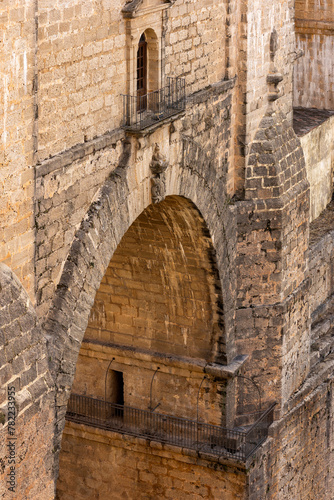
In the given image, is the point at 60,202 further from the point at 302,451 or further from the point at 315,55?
the point at 315,55

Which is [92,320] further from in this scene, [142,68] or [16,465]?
[16,465]

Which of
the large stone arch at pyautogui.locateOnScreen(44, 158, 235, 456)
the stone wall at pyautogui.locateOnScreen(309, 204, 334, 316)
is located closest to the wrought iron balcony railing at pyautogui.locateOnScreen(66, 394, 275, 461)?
the stone wall at pyautogui.locateOnScreen(309, 204, 334, 316)

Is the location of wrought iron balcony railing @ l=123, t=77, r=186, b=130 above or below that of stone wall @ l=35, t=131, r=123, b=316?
above

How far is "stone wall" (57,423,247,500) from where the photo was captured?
52.6ft

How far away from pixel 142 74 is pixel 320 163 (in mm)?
8525

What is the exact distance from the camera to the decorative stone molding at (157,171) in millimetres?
13023

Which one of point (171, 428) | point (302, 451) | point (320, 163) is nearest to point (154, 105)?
point (171, 428)

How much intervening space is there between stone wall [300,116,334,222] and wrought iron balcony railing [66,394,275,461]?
5.20m

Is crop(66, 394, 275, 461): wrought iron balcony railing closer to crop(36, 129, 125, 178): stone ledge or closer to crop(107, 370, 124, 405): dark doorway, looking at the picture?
crop(107, 370, 124, 405): dark doorway

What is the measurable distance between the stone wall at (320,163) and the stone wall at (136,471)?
20.3 feet

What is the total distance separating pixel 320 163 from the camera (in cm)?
2094

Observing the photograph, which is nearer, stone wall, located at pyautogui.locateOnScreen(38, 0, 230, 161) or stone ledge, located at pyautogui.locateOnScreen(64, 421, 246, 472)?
stone wall, located at pyautogui.locateOnScreen(38, 0, 230, 161)

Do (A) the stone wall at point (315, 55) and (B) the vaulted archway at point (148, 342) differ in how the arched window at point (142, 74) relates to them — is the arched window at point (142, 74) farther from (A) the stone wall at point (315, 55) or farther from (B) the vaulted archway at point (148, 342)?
(A) the stone wall at point (315, 55)

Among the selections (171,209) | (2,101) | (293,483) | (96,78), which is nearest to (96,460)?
(293,483)
